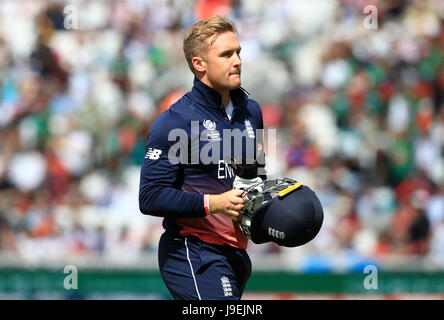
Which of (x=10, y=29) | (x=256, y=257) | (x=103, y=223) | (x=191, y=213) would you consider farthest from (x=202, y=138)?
(x=10, y=29)

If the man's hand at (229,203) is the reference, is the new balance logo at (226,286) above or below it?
below

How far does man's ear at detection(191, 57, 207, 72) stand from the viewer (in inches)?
197

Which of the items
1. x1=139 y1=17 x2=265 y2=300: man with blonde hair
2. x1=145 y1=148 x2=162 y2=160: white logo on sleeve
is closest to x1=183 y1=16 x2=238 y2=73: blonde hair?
x1=139 y1=17 x2=265 y2=300: man with blonde hair

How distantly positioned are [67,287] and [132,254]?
87 cm

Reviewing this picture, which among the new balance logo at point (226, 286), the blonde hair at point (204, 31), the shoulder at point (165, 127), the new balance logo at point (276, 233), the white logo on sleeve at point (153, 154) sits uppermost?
the blonde hair at point (204, 31)

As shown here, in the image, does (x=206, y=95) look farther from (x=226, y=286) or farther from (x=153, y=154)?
(x=226, y=286)

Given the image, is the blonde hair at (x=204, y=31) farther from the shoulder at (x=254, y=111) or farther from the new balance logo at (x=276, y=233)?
the new balance logo at (x=276, y=233)

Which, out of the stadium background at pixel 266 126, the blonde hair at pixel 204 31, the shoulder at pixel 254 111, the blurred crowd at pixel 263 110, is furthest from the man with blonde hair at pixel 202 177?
the blurred crowd at pixel 263 110

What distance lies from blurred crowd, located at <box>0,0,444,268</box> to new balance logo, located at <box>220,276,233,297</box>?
4984 mm

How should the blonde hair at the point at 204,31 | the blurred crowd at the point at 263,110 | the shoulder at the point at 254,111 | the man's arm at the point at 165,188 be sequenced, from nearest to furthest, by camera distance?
the man's arm at the point at 165,188
the blonde hair at the point at 204,31
the shoulder at the point at 254,111
the blurred crowd at the point at 263,110

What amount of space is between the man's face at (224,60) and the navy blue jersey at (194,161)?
0.12 m

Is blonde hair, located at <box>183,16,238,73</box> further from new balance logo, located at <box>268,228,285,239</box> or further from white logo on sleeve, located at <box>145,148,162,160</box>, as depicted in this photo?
new balance logo, located at <box>268,228,285,239</box>

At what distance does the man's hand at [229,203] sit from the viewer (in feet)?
15.3

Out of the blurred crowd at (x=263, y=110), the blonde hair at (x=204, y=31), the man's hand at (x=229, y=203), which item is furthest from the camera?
the blurred crowd at (x=263, y=110)
